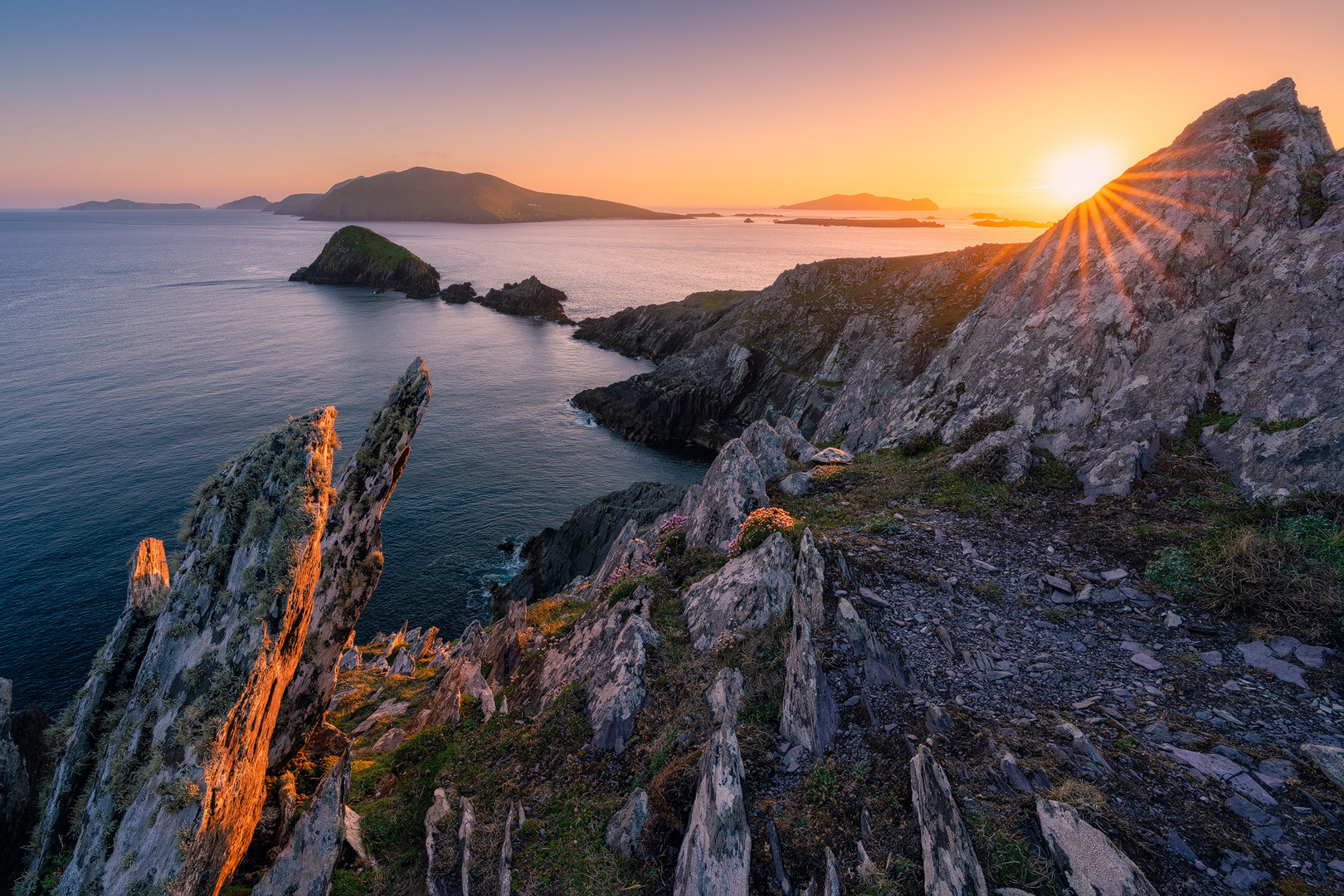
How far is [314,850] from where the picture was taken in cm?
935

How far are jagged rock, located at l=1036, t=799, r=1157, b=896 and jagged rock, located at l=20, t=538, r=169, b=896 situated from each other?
44.8 feet

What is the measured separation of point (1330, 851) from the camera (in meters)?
5.77

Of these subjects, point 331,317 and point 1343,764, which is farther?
point 331,317

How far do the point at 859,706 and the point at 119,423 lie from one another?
72344 millimetres

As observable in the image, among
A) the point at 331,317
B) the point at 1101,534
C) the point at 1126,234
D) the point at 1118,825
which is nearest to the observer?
the point at 1118,825

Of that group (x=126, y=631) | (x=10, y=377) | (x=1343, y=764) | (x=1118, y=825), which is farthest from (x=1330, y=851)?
(x=10, y=377)

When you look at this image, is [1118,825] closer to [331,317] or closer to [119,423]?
[119,423]

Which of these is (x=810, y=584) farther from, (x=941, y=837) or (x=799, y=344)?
(x=799, y=344)

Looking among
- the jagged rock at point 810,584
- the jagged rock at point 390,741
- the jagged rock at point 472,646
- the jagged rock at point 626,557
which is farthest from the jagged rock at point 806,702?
the jagged rock at point 472,646

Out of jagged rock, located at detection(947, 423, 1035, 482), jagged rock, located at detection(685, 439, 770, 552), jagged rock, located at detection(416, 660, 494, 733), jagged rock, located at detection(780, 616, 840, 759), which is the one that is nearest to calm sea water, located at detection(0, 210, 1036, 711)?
jagged rock, located at detection(416, 660, 494, 733)

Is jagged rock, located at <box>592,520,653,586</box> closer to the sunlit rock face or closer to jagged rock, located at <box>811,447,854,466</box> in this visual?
jagged rock, located at <box>811,447,854,466</box>

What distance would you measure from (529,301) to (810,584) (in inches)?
4804

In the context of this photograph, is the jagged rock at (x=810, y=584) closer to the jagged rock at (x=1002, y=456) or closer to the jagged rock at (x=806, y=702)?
the jagged rock at (x=806, y=702)

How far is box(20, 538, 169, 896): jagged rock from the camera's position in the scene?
8.64 metres
